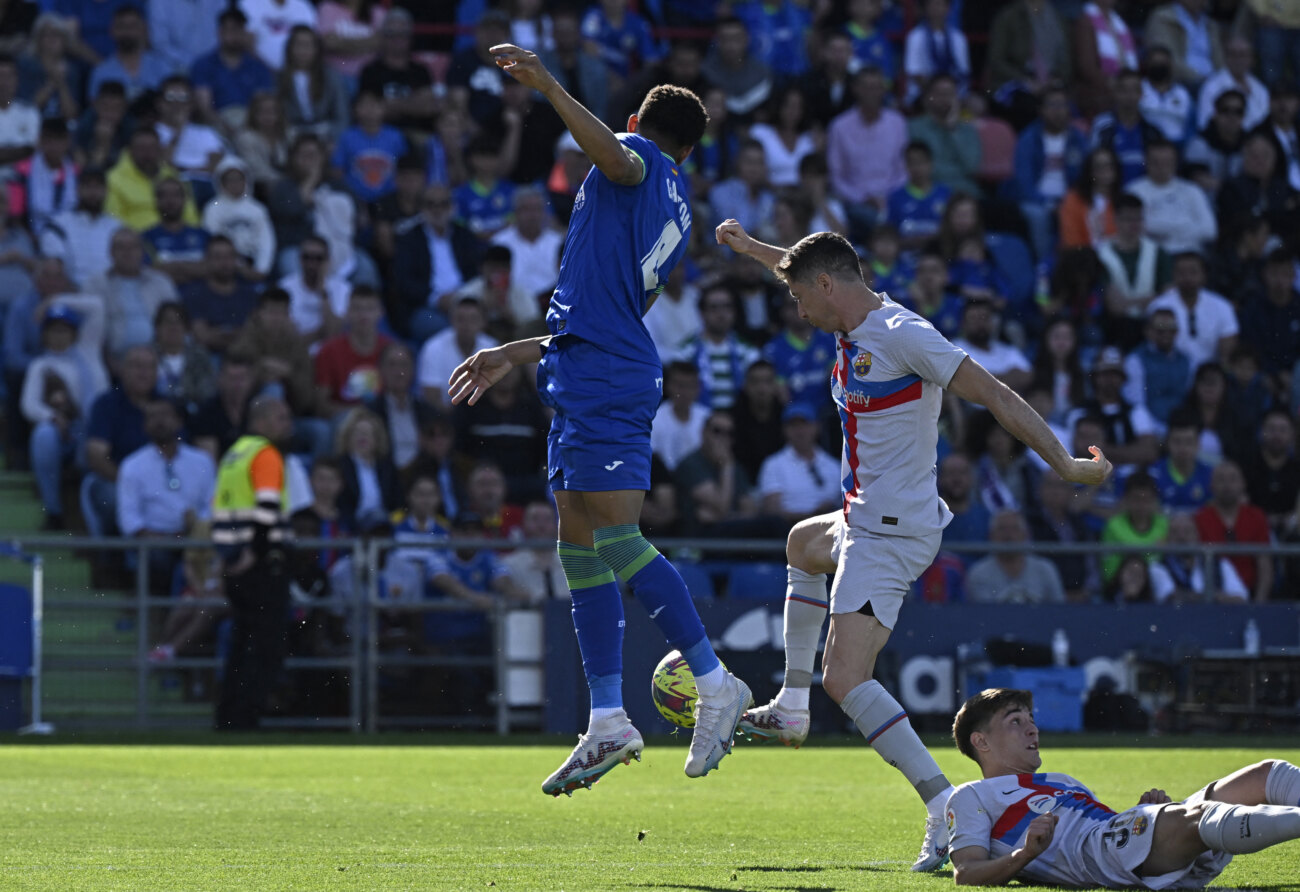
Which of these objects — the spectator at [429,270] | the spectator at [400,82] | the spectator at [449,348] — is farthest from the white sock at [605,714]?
the spectator at [400,82]

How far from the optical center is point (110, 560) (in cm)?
1365

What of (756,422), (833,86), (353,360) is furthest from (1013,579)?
(833,86)

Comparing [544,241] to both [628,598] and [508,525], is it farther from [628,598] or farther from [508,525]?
[628,598]

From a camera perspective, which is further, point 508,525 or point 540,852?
point 508,525

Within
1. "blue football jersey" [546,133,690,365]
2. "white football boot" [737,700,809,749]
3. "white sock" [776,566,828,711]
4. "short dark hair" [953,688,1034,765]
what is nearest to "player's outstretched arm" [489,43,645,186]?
"blue football jersey" [546,133,690,365]

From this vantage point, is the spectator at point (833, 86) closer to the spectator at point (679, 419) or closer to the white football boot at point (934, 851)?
the spectator at point (679, 419)

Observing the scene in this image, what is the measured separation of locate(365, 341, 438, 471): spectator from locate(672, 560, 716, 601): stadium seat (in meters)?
2.58

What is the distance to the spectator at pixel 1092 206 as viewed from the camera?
1833 centimetres

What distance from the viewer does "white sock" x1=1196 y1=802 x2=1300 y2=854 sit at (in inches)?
190

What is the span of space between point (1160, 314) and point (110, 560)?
9.62m

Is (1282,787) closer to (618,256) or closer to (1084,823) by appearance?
(1084,823)

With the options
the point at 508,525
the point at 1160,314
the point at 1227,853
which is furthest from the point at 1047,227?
the point at 1227,853

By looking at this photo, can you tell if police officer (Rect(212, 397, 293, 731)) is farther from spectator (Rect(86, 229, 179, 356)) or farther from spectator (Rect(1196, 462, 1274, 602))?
spectator (Rect(1196, 462, 1274, 602))

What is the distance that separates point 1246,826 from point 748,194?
13.1 meters
